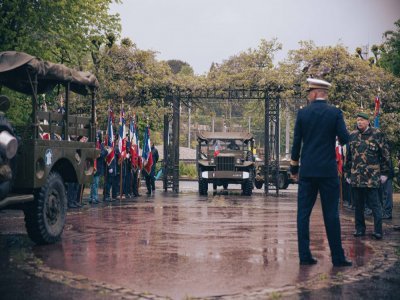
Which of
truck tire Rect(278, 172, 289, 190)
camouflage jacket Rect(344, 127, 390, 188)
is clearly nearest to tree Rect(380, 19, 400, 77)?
truck tire Rect(278, 172, 289, 190)

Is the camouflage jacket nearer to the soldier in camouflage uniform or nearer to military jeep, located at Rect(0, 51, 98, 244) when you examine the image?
the soldier in camouflage uniform

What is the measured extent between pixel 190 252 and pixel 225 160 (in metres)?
17.2

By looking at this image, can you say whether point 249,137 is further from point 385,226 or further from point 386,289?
point 386,289

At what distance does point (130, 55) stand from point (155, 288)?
80.2 feet

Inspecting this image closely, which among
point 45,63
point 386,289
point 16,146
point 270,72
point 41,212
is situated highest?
point 270,72

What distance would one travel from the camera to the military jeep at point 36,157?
353 inches

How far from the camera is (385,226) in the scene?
13422mm

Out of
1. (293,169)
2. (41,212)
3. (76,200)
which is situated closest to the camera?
(293,169)

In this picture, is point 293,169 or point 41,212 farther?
point 41,212

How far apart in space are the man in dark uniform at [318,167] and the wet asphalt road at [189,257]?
0.31 meters

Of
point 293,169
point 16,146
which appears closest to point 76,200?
point 16,146

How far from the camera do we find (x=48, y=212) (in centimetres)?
1002

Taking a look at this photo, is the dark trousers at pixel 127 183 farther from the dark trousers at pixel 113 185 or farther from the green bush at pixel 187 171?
the green bush at pixel 187 171

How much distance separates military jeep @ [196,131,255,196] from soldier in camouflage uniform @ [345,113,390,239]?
14315 mm
